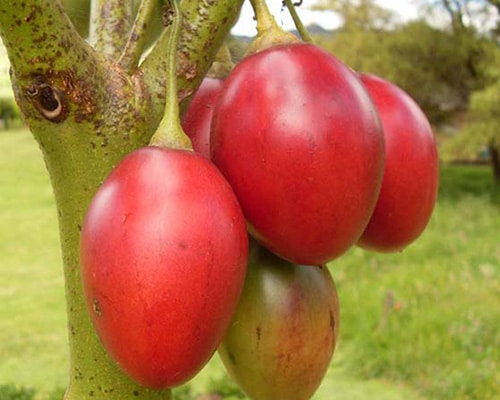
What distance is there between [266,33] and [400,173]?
0.18 meters

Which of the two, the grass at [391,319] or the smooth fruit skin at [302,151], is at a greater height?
the smooth fruit skin at [302,151]

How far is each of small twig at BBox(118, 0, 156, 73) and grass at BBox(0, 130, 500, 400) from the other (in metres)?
2.37

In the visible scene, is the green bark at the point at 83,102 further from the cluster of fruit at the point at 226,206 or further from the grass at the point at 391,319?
the grass at the point at 391,319

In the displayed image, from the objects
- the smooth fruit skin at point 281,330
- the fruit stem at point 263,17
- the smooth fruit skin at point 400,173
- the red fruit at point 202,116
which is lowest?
the smooth fruit skin at point 281,330

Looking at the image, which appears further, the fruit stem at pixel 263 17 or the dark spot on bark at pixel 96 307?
the fruit stem at pixel 263 17

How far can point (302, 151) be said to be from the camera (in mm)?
660

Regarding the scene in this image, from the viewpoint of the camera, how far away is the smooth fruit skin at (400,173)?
31.7 inches

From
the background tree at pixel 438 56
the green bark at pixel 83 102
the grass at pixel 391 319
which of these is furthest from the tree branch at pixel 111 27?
the background tree at pixel 438 56

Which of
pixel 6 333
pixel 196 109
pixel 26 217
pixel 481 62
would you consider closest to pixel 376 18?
pixel 481 62

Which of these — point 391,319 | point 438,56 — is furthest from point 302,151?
point 438,56

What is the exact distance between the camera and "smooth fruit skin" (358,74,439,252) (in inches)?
31.7

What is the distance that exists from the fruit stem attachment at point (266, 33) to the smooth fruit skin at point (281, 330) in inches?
7.6

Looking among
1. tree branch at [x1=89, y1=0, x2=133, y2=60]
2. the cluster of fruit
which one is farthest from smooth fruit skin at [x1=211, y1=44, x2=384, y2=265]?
tree branch at [x1=89, y1=0, x2=133, y2=60]

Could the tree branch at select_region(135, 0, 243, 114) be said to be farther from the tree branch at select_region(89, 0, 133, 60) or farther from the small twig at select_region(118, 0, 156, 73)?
the tree branch at select_region(89, 0, 133, 60)
